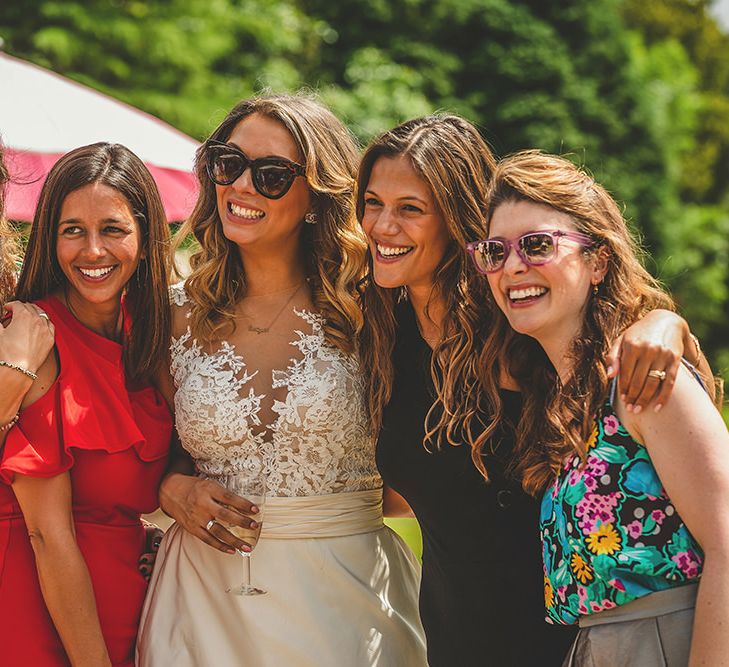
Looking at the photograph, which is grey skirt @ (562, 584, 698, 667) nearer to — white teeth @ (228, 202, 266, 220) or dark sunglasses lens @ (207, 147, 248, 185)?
white teeth @ (228, 202, 266, 220)

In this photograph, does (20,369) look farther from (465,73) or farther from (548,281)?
(465,73)

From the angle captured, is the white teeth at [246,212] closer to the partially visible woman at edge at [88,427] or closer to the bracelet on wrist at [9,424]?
the partially visible woman at edge at [88,427]

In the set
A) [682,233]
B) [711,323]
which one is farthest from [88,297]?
[711,323]

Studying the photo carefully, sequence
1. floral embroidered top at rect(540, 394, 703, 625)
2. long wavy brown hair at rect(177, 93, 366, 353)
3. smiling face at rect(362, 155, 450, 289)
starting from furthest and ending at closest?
long wavy brown hair at rect(177, 93, 366, 353) < smiling face at rect(362, 155, 450, 289) < floral embroidered top at rect(540, 394, 703, 625)

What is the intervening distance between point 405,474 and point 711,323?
2829cm

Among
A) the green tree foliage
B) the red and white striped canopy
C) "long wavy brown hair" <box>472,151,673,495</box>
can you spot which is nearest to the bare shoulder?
"long wavy brown hair" <box>472,151,673,495</box>

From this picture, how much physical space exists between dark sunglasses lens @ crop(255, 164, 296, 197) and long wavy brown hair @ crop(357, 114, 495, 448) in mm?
310

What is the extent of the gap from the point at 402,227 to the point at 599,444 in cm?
115

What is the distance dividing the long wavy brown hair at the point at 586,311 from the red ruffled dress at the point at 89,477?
3.99 feet

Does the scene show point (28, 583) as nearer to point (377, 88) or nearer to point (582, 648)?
point (582, 648)

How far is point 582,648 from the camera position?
2643mm

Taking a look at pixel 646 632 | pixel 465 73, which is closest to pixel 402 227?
pixel 646 632

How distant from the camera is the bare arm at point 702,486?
2281 millimetres

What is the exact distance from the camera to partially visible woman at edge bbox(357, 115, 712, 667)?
317cm
